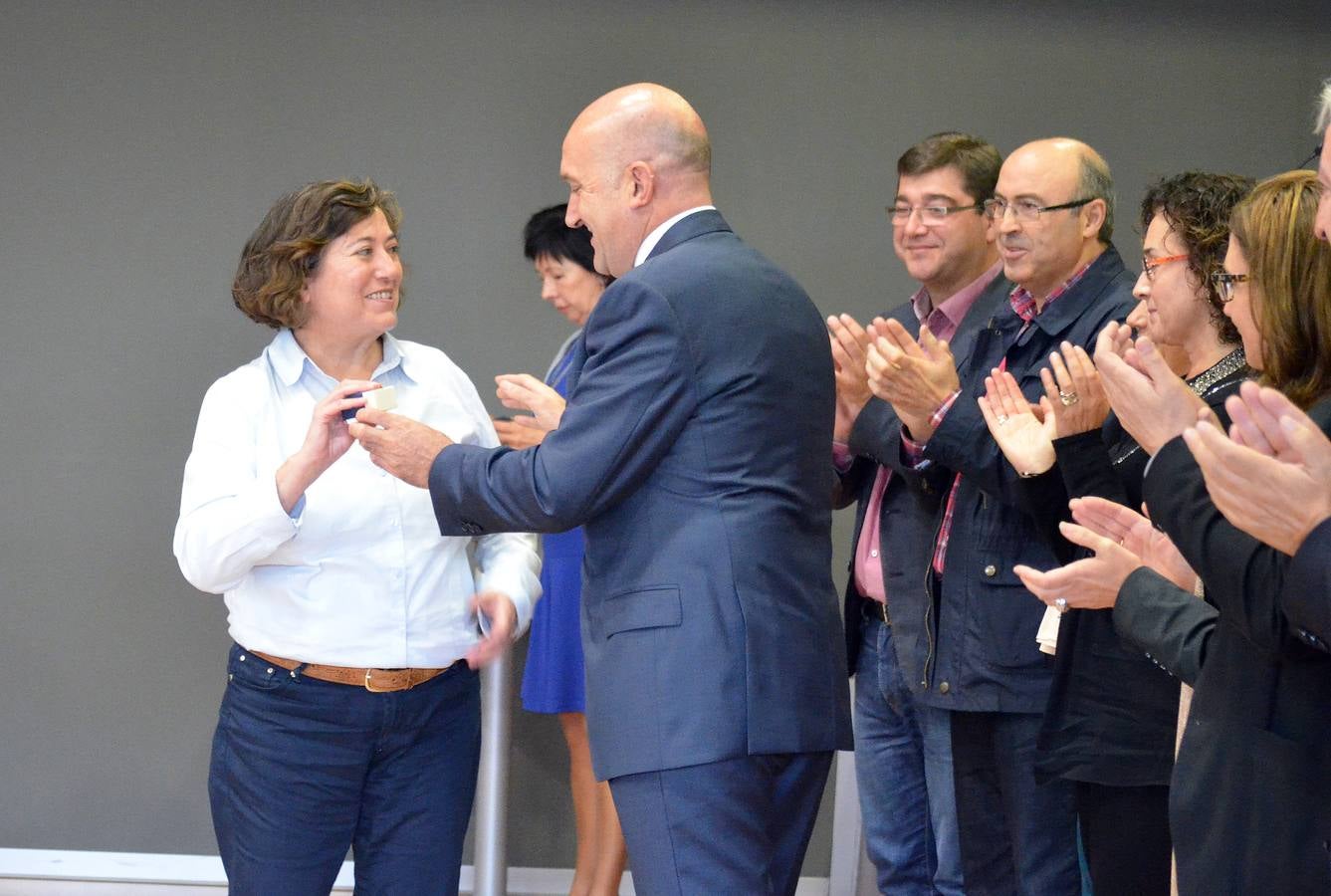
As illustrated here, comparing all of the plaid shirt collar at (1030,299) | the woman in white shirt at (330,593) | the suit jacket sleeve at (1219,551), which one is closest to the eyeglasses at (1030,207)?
the plaid shirt collar at (1030,299)

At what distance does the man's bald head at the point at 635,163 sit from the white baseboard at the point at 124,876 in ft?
7.90

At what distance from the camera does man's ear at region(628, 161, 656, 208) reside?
7.68ft

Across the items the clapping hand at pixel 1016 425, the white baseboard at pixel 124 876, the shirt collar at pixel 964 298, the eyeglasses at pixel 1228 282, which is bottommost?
the white baseboard at pixel 124 876

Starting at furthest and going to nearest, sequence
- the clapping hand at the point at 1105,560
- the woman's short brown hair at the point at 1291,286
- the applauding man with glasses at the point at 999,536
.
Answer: the applauding man with glasses at the point at 999,536 → the clapping hand at the point at 1105,560 → the woman's short brown hair at the point at 1291,286

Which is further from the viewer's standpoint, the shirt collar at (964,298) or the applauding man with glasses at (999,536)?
the shirt collar at (964,298)

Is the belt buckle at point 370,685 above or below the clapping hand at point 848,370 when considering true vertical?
below

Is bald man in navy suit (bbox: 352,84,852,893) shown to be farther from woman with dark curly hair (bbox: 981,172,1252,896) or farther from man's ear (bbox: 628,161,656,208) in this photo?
woman with dark curly hair (bbox: 981,172,1252,896)

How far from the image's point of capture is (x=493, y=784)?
3650mm

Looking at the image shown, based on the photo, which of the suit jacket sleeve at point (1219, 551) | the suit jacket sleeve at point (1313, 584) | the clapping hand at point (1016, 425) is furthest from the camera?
the clapping hand at point (1016, 425)

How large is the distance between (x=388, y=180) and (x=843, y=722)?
247 centimetres

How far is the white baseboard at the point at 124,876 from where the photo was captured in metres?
4.11

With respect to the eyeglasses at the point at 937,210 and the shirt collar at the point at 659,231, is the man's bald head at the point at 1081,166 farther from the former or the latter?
the shirt collar at the point at 659,231

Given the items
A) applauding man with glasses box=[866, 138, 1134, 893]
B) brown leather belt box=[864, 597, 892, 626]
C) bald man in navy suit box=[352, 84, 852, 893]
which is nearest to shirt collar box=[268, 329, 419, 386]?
bald man in navy suit box=[352, 84, 852, 893]

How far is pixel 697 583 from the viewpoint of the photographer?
211 cm
